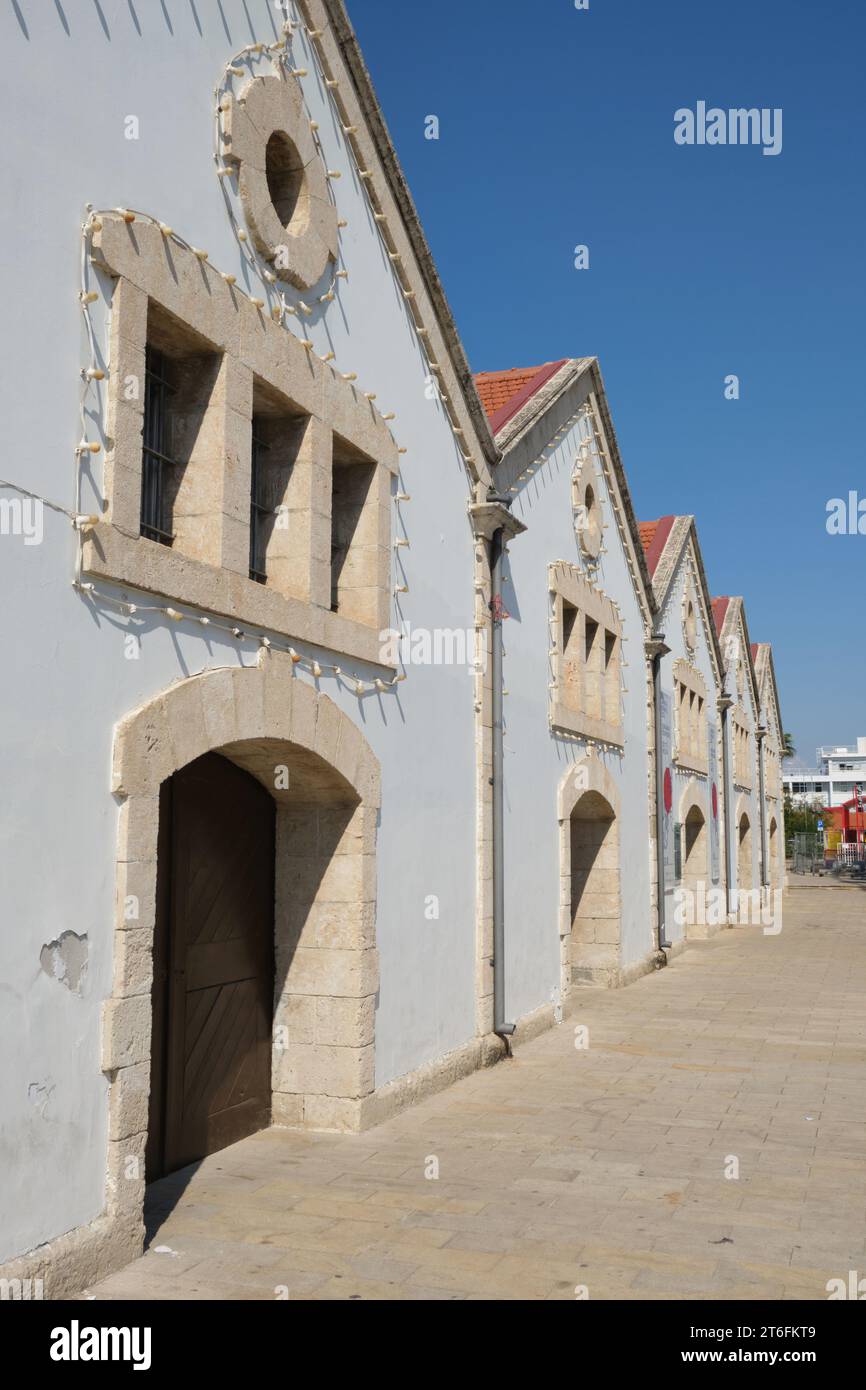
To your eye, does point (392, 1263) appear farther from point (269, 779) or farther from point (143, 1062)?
point (269, 779)

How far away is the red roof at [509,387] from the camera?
12875mm

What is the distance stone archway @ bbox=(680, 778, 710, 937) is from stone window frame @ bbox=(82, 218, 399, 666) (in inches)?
604

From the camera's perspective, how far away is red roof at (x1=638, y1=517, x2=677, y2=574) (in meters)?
20.9

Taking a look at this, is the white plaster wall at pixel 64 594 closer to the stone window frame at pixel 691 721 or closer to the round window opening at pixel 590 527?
the round window opening at pixel 590 527

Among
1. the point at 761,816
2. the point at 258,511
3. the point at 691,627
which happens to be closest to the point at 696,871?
the point at 691,627

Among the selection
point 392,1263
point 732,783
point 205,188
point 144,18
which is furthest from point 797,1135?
point 732,783

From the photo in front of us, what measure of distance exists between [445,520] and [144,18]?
4657mm

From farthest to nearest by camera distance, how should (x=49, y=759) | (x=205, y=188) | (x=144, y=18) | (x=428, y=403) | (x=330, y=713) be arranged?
(x=428, y=403), (x=330, y=713), (x=205, y=188), (x=144, y=18), (x=49, y=759)

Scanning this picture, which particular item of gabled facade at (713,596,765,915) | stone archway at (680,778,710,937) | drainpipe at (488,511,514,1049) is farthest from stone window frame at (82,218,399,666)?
gabled facade at (713,596,765,915)

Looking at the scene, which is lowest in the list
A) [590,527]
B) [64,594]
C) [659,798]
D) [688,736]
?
[659,798]

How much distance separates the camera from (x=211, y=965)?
24.0ft

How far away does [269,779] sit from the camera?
25.5 feet

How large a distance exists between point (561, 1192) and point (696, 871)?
1711 centimetres

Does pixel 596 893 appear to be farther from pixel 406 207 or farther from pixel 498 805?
pixel 406 207
